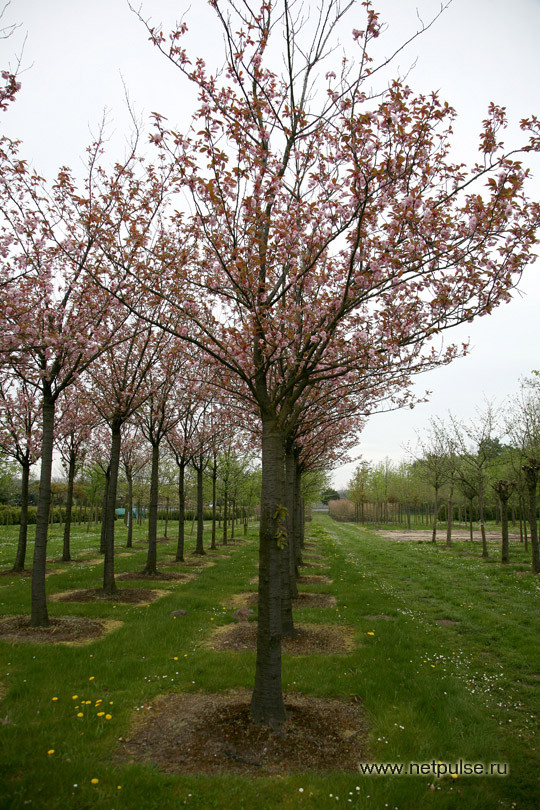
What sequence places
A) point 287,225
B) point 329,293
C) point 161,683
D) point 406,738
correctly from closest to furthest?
1. point 406,738
2. point 287,225
3. point 161,683
4. point 329,293

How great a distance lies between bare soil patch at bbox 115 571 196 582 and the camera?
13.9 meters

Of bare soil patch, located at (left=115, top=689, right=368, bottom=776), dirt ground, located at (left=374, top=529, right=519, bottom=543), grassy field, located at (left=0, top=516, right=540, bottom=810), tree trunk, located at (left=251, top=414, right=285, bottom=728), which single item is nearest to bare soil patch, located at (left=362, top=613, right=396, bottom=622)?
grassy field, located at (left=0, top=516, right=540, bottom=810)

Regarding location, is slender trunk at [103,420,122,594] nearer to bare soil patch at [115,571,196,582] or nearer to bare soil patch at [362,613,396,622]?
bare soil patch at [115,571,196,582]

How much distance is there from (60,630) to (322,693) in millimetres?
5201

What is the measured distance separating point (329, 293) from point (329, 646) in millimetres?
5973

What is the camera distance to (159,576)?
1427 cm

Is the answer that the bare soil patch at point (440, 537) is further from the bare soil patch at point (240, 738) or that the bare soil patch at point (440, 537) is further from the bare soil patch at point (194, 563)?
the bare soil patch at point (240, 738)

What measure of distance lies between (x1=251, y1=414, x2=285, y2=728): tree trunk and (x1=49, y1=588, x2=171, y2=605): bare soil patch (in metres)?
6.55

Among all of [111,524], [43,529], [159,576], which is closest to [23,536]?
[159,576]

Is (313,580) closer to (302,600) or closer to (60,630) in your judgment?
(302,600)

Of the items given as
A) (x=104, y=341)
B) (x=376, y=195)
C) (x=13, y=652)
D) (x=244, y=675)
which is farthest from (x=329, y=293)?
(x=13, y=652)

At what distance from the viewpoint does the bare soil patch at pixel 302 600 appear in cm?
1071

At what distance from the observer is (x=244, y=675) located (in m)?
6.35

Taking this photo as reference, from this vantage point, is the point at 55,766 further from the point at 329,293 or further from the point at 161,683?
the point at 329,293
